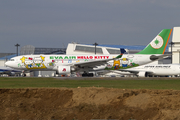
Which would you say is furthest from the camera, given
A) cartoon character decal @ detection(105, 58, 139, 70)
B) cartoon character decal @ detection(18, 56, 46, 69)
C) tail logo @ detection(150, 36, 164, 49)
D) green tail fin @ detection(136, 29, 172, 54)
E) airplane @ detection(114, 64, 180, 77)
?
airplane @ detection(114, 64, 180, 77)

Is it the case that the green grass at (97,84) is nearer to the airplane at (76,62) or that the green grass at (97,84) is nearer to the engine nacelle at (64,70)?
the engine nacelle at (64,70)

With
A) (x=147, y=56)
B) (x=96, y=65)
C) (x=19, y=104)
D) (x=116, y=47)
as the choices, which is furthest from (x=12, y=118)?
(x=116, y=47)

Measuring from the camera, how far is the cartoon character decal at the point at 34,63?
4191 centimetres

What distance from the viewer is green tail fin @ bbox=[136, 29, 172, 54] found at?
4453cm

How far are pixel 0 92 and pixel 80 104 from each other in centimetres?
599

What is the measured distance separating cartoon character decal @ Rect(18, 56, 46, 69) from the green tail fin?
15.0 meters

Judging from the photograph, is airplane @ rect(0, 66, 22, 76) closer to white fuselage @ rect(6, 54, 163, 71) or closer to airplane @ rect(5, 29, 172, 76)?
airplane @ rect(5, 29, 172, 76)

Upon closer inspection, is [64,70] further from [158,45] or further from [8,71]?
[8,71]

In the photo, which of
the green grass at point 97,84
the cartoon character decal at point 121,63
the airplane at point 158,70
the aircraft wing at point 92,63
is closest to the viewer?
the green grass at point 97,84

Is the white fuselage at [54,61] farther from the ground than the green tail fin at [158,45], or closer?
closer

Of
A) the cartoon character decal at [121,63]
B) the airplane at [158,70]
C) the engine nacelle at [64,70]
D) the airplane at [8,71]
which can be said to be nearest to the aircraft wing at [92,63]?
the engine nacelle at [64,70]

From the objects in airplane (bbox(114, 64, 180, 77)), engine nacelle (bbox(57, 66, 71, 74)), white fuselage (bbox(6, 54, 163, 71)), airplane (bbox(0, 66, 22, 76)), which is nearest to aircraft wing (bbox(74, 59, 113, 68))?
white fuselage (bbox(6, 54, 163, 71))

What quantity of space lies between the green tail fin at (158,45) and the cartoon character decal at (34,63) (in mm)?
15010

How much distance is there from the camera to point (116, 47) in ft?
302
